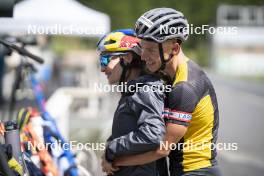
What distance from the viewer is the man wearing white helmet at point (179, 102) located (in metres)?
2.97

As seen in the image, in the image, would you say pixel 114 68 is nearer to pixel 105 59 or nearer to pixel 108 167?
pixel 105 59

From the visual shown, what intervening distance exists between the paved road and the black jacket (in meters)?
5.08

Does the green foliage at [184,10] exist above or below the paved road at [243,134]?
above

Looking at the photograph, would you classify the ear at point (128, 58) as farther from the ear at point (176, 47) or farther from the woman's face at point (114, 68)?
the ear at point (176, 47)

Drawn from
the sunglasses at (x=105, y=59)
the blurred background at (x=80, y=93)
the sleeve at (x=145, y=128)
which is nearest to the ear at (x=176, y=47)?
the sleeve at (x=145, y=128)

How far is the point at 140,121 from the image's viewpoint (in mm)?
2951

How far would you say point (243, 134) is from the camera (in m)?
12.4

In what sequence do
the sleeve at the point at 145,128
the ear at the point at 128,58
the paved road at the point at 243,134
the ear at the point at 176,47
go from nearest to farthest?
the sleeve at the point at 145,128 < the ear at the point at 176,47 < the ear at the point at 128,58 < the paved road at the point at 243,134

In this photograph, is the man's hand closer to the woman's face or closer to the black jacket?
the black jacket

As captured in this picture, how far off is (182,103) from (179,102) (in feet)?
0.06

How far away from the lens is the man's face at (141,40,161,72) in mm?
3006

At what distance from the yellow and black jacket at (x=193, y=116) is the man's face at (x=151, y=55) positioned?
14cm

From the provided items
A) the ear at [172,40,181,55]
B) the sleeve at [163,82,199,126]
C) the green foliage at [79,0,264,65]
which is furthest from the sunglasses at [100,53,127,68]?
the green foliage at [79,0,264,65]

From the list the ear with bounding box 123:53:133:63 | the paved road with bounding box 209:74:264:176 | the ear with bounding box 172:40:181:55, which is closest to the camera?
the ear with bounding box 172:40:181:55
